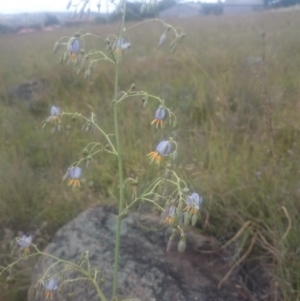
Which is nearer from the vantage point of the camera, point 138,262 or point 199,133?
point 138,262

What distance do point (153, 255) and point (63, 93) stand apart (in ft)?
8.66

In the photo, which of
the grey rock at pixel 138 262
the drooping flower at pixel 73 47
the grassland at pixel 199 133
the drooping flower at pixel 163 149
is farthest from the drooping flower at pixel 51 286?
the grassland at pixel 199 133

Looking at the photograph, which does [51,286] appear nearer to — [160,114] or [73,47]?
[160,114]

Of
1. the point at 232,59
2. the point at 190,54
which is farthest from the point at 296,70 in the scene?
the point at 190,54

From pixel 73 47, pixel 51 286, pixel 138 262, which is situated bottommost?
pixel 138 262

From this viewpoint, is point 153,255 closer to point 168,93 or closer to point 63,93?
point 168,93

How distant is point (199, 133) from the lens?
3.48m

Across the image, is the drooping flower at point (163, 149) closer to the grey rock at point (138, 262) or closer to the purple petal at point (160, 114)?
the purple petal at point (160, 114)

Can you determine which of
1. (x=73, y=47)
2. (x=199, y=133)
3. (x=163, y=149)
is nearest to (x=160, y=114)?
(x=163, y=149)

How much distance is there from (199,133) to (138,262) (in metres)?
1.31

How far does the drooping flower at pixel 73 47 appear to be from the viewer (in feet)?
5.54

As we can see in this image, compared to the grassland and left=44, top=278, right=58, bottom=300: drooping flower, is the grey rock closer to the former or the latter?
the grassland

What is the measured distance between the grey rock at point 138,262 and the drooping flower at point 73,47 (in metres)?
0.88

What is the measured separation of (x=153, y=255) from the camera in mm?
2410
